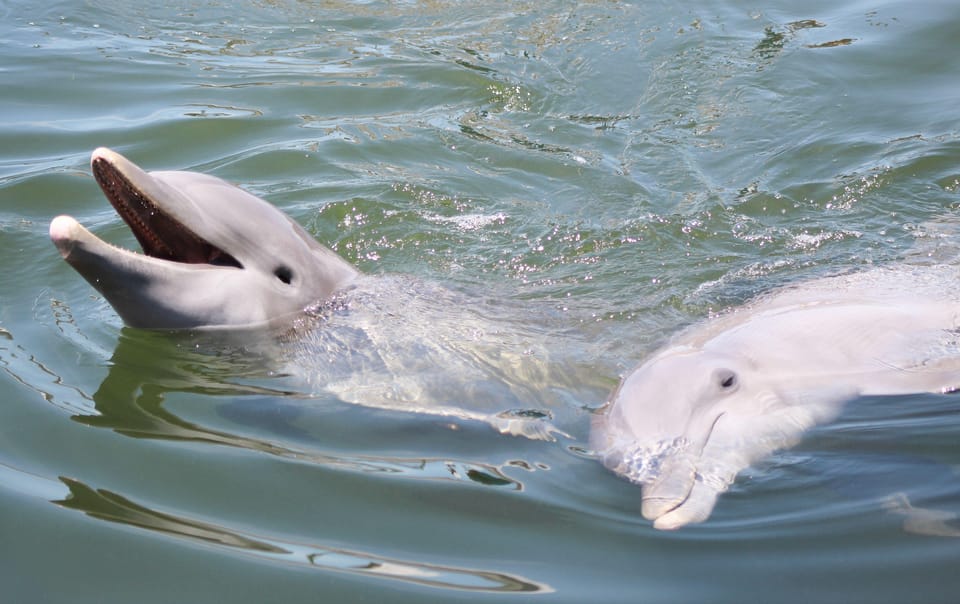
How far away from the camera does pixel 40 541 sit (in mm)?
3996

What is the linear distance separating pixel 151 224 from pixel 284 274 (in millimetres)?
773

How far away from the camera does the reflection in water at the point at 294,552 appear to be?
12.4 ft

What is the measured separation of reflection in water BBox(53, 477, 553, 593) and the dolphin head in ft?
2.74

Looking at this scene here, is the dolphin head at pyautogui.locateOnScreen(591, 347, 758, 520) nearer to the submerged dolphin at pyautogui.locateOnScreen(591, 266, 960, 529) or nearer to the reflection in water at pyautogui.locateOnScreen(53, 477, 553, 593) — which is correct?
the submerged dolphin at pyautogui.locateOnScreen(591, 266, 960, 529)

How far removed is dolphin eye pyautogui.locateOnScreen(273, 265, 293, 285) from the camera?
18.5ft

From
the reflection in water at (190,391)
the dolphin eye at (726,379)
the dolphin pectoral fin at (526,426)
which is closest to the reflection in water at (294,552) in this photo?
the reflection in water at (190,391)

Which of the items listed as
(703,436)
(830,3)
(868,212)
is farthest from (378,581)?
(830,3)

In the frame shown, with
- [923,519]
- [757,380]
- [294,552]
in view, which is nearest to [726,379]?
[757,380]

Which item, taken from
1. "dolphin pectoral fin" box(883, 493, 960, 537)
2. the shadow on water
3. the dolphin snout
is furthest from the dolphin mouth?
"dolphin pectoral fin" box(883, 493, 960, 537)

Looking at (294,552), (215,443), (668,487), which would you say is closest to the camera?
(294,552)

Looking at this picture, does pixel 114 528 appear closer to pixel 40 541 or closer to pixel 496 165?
pixel 40 541

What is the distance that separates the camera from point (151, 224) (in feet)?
17.1

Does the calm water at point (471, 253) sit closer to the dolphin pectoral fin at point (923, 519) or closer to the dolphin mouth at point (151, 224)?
the dolphin pectoral fin at point (923, 519)

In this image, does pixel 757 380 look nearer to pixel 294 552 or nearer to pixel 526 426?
pixel 526 426
